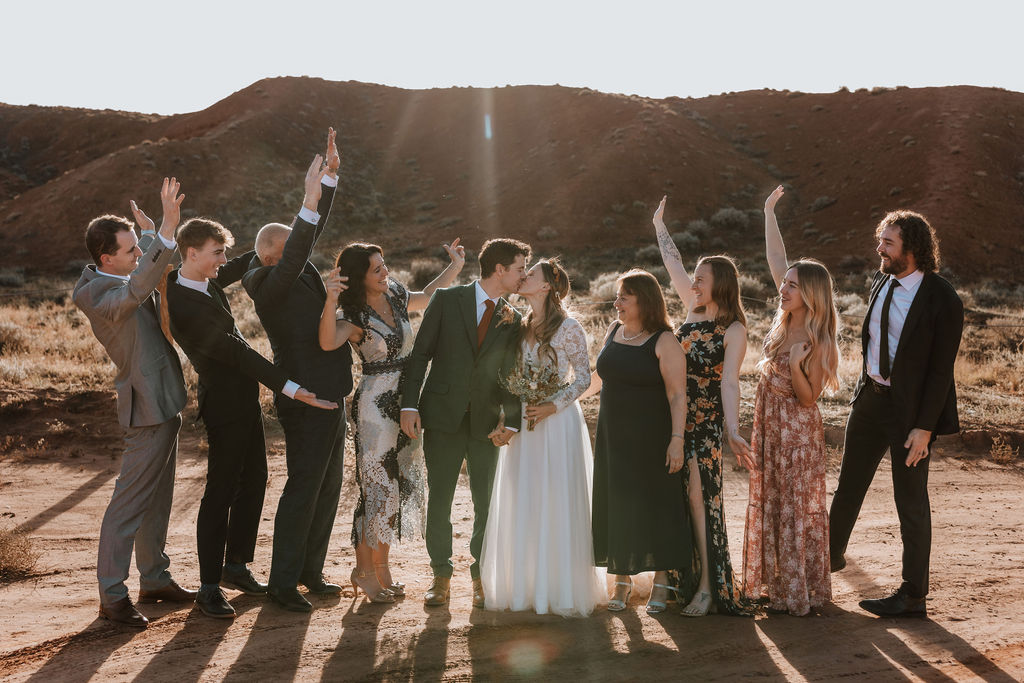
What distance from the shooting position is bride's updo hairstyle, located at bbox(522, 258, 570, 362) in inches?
199

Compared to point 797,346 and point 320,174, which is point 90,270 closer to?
point 320,174

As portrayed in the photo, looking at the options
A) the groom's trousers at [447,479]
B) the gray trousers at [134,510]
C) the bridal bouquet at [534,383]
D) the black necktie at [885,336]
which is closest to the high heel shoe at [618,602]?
the groom's trousers at [447,479]

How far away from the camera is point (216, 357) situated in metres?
4.85

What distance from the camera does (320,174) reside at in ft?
15.6

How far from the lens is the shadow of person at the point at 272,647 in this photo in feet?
13.3

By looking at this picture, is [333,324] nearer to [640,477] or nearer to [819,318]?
[640,477]

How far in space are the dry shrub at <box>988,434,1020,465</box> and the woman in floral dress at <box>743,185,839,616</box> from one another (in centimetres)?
570

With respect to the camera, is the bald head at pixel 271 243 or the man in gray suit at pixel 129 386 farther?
the bald head at pixel 271 243

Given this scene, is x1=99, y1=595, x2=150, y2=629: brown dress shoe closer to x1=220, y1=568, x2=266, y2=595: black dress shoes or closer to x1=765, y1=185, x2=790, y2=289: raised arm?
x1=220, y1=568, x2=266, y2=595: black dress shoes

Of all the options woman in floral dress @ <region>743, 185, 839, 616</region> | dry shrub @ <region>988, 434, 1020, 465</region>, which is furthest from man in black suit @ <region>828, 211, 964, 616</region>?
dry shrub @ <region>988, 434, 1020, 465</region>

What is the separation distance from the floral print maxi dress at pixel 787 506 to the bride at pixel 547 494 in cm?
104

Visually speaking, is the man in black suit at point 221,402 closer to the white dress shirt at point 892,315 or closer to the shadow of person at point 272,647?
the shadow of person at point 272,647

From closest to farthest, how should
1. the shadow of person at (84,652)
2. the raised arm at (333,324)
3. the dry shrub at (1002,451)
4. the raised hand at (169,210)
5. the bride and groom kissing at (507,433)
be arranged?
1. the shadow of person at (84,652)
2. the raised hand at (169,210)
3. the raised arm at (333,324)
4. the bride and groom kissing at (507,433)
5. the dry shrub at (1002,451)

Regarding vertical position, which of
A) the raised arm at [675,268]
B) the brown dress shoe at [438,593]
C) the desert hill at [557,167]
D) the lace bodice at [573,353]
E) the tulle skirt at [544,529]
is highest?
the desert hill at [557,167]
